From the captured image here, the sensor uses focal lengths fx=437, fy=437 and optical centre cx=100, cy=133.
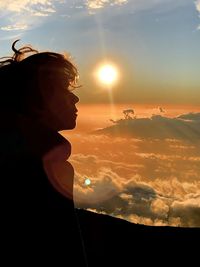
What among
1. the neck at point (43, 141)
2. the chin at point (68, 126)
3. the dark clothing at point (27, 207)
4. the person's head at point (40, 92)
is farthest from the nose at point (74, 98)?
the dark clothing at point (27, 207)

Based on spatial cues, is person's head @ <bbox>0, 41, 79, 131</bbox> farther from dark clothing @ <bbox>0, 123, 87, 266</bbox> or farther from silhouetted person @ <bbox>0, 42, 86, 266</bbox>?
dark clothing @ <bbox>0, 123, 87, 266</bbox>

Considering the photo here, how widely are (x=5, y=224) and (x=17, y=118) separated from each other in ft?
2.93

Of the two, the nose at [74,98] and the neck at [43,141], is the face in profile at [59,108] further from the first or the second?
the neck at [43,141]

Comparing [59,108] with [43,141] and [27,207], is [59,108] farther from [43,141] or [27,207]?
[27,207]

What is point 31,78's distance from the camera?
4.14 m

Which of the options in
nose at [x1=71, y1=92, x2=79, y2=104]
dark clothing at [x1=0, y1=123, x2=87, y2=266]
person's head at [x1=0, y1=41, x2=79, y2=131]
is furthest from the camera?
nose at [x1=71, y1=92, x2=79, y2=104]

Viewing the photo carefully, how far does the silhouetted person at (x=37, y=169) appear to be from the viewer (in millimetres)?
3555

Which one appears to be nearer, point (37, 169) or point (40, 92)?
point (37, 169)

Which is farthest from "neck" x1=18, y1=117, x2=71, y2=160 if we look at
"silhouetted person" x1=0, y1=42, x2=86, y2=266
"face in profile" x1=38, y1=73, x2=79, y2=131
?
"face in profile" x1=38, y1=73, x2=79, y2=131

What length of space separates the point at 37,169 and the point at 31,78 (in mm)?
970

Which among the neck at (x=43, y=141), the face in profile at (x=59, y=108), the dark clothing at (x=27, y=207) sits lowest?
the dark clothing at (x=27, y=207)

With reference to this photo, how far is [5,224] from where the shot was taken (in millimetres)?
3584

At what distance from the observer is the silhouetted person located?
3.55 meters

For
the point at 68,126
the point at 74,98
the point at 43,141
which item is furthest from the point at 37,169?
the point at 74,98
